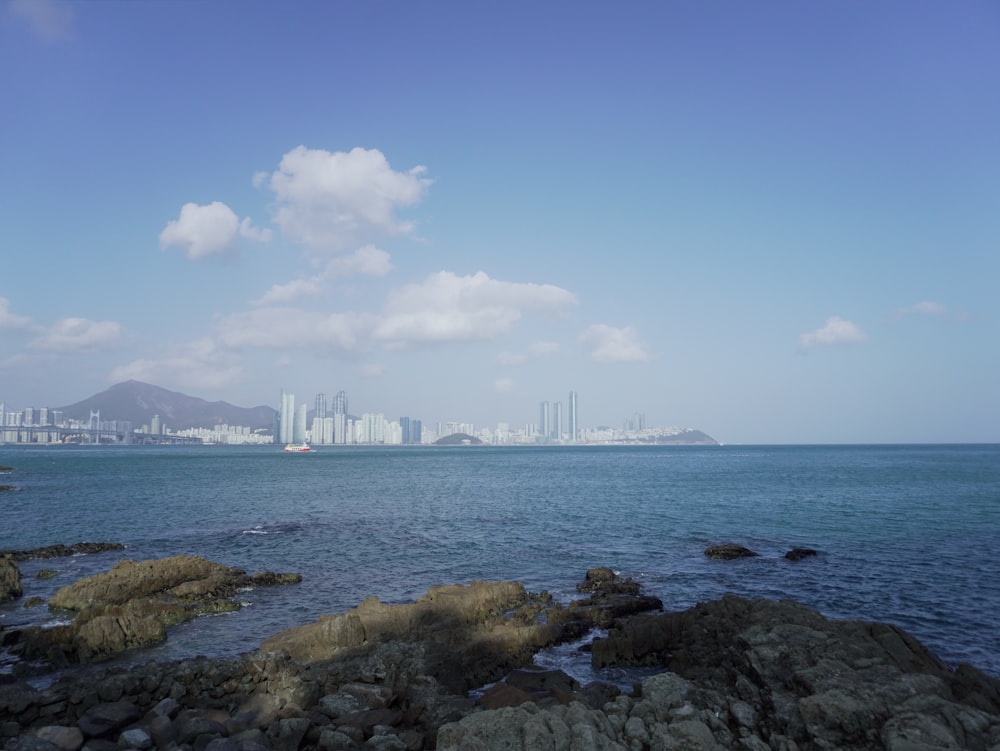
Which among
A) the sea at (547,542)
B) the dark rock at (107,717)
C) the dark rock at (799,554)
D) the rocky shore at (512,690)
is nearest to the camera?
the rocky shore at (512,690)

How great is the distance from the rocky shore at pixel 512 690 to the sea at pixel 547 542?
83.7 inches

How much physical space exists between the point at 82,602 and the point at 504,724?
20.4 m

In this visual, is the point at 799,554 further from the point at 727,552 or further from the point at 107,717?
the point at 107,717

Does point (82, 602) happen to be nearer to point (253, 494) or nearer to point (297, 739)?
point (297, 739)

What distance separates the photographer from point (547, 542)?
36.6 metres

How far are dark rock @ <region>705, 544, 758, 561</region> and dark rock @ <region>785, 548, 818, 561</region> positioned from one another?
67.5 inches

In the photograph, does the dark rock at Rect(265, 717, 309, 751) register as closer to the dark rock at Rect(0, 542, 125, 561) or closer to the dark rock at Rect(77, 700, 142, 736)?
the dark rock at Rect(77, 700, 142, 736)

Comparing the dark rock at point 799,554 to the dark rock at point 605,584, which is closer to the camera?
the dark rock at point 605,584

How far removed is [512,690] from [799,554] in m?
24.2

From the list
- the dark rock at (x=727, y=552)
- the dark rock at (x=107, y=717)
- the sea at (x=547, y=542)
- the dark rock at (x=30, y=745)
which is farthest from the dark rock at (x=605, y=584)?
the dark rock at (x=30, y=745)

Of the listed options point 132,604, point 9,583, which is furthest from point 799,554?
point 9,583

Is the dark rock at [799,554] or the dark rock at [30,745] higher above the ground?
the dark rock at [30,745]

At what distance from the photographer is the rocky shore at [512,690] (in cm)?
1004

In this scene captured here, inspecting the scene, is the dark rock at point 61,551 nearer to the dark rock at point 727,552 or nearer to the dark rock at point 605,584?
the dark rock at point 605,584
